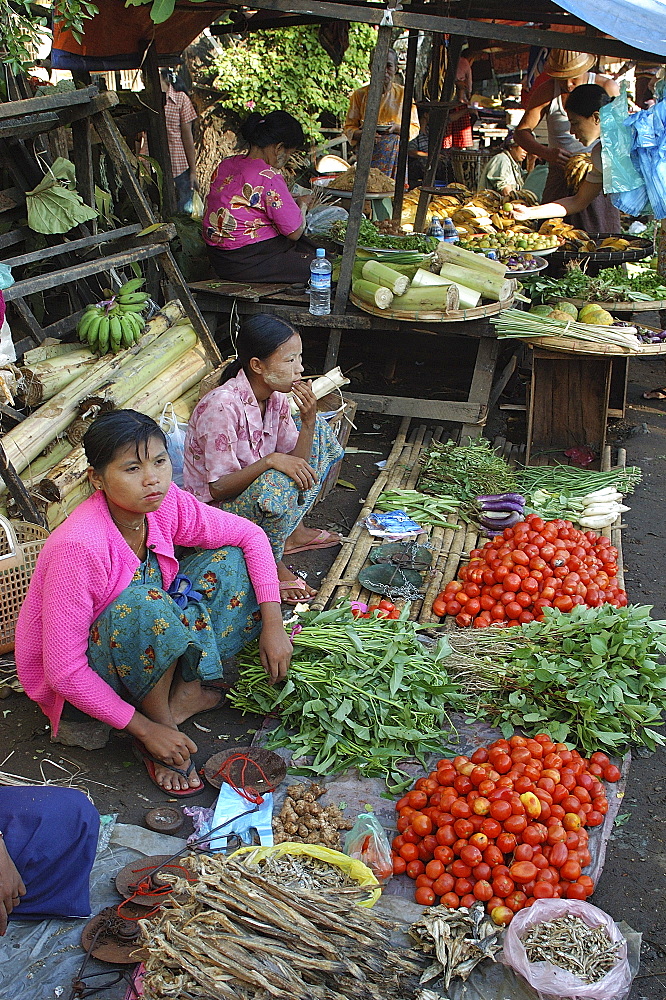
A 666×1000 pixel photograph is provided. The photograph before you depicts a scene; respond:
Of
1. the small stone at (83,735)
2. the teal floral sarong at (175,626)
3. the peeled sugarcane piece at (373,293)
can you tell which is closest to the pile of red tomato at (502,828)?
the teal floral sarong at (175,626)

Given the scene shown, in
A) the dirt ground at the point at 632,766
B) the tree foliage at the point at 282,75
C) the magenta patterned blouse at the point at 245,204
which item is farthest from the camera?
the tree foliage at the point at 282,75

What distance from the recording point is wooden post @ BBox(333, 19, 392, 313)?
16.5 feet

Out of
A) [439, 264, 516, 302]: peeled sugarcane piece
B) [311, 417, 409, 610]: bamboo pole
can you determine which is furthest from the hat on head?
[311, 417, 409, 610]: bamboo pole

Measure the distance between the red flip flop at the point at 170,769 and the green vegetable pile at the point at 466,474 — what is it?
2.48 metres

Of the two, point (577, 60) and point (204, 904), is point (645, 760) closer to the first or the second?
point (204, 904)

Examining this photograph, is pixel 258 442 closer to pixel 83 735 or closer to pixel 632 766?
pixel 83 735

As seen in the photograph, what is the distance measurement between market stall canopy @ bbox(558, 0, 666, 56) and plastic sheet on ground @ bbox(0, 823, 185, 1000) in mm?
4648

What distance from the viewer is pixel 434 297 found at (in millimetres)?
5223

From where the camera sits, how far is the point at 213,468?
11.8 ft

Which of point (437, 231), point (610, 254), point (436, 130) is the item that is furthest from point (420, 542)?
point (436, 130)

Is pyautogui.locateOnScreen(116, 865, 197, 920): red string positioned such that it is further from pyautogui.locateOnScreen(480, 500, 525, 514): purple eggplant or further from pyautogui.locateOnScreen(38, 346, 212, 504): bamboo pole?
pyautogui.locateOnScreen(480, 500, 525, 514): purple eggplant

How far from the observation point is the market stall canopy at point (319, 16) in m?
4.65

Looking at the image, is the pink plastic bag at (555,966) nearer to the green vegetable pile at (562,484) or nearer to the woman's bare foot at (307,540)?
the woman's bare foot at (307,540)

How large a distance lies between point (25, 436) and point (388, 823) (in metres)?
2.38
